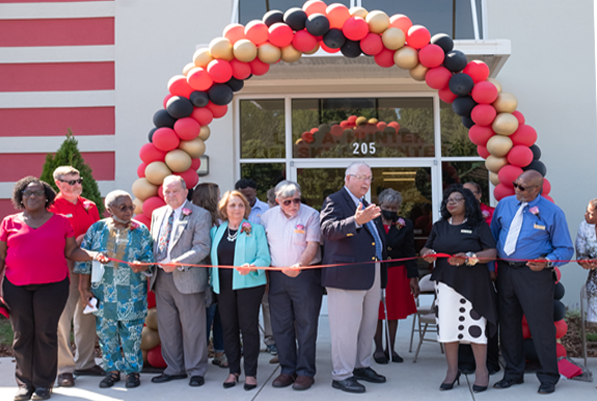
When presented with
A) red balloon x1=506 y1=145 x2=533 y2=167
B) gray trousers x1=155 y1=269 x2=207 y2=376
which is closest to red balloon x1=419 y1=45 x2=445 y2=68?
red balloon x1=506 y1=145 x2=533 y2=167

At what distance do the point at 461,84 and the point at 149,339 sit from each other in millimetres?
4167

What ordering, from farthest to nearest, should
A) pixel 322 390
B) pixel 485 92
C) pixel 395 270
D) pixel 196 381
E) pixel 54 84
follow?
pixel 54 84
pixel 395 270
pixel 485 92
pixel 196 381
pixel 322 390

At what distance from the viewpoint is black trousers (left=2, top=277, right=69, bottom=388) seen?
14.6ft

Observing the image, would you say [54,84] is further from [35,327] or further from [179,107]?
[35,327]

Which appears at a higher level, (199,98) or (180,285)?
(199,98)

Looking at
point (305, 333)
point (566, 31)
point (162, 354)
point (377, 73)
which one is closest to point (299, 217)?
point (305, 333)

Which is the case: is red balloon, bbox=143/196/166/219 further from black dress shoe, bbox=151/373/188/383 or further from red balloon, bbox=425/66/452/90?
red balloon, bbox=425/66/452/90

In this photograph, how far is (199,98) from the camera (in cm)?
559

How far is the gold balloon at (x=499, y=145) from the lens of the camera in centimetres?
540

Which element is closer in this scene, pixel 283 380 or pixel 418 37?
pixel 283 380

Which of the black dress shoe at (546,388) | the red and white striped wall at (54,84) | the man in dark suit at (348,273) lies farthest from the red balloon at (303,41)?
A: the red and white striped wall at (54,84)

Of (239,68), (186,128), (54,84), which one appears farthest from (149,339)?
(54,84)

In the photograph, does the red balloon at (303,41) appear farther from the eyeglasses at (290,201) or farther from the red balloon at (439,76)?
the eyeglasses at (290,201)

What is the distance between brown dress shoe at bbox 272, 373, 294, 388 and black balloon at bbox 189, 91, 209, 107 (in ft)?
9.59
